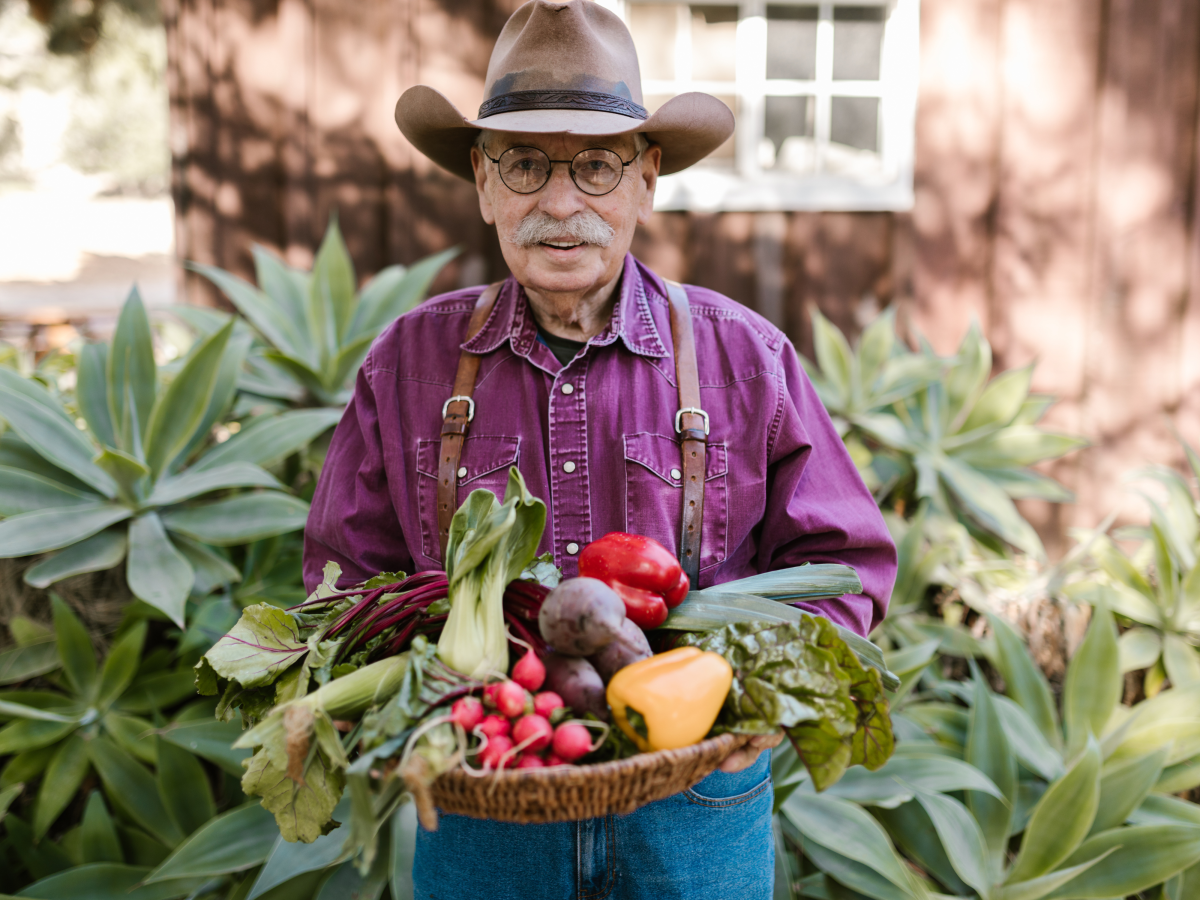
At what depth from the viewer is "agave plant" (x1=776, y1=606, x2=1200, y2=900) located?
231cm

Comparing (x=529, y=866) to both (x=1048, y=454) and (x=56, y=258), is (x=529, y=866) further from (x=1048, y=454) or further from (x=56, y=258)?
(x=56, y=258)

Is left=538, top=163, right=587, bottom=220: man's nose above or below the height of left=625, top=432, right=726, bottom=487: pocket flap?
above

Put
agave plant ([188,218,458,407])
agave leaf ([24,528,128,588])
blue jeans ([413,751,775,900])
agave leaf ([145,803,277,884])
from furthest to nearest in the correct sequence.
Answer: agave plant ([188,218,458,407])
agave leaf ([24,528,128,588])
agave leaf ([145,803,277,884])
blue jeans ([413,751,775,900])

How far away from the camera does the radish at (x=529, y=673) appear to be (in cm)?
130

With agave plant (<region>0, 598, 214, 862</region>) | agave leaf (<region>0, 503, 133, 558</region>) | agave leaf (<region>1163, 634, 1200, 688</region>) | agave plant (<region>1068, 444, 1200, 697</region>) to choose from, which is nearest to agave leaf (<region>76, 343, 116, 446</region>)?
agave leaf (<region>0, 503, 133, 558</region>)

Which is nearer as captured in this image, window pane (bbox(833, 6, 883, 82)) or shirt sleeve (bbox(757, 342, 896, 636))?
shirt sleeve (bbox(757, 342, 896, 636))

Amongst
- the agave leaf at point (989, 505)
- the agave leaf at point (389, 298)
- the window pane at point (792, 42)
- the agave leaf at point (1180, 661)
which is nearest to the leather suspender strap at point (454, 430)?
the agave leaf at point (389, 298)

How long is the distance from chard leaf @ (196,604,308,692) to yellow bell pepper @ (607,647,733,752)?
1.78 ft

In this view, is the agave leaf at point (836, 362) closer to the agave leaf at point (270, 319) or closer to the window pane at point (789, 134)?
the window pane at point (789, 134)

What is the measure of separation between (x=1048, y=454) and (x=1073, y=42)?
6.94ft

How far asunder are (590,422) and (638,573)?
43 centimetres

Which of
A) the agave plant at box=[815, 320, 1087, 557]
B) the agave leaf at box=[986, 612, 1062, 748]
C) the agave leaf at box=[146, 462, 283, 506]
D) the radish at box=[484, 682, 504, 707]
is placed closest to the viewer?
the radish at box=[484, 682, 504, 707]

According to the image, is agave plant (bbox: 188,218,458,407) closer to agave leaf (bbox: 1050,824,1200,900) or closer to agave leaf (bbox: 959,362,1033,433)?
agave leaf (bbox: 959,362,1033,433)

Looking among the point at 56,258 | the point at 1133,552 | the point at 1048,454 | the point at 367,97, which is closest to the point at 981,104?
the point at 1048,454
